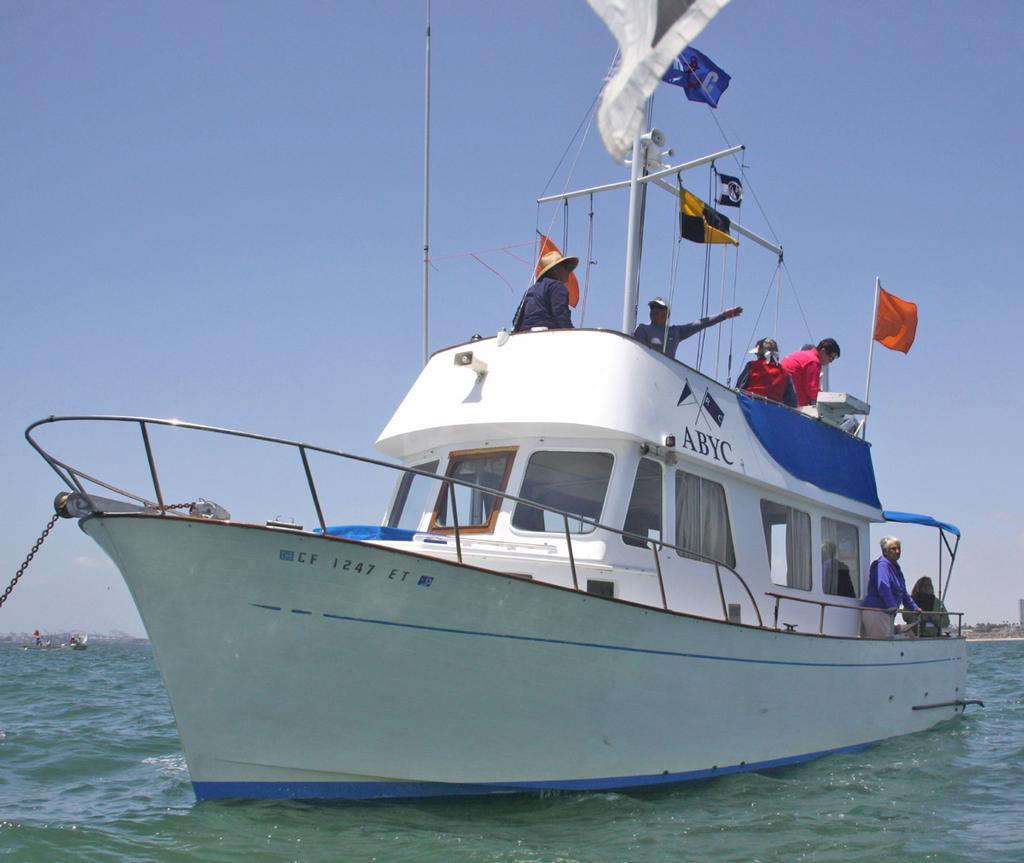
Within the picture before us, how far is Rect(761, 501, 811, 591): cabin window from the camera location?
9.41 metres

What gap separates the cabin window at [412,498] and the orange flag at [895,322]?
22.7 ft

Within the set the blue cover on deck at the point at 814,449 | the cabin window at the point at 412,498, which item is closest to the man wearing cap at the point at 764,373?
the blue cover on deck at the point at 814,449

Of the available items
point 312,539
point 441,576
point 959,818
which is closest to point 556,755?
point 441,576

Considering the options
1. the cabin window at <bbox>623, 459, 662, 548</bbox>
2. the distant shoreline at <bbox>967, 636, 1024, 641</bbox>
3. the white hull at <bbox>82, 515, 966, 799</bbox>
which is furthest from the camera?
the distant shoreline at <bbox>967, 636, 1024, 641</bbox>

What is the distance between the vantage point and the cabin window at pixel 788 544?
9414mm

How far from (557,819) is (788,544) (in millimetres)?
4320

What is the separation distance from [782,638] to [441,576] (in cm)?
348

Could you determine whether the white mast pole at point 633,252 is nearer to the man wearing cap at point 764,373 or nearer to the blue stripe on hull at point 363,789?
the man wearing cap at point 764,373

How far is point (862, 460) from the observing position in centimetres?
1137

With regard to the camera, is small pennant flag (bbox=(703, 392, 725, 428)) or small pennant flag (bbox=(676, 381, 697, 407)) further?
small pennant flag (bbox=(703, 392, 725, 428))

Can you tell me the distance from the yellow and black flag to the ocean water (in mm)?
5147

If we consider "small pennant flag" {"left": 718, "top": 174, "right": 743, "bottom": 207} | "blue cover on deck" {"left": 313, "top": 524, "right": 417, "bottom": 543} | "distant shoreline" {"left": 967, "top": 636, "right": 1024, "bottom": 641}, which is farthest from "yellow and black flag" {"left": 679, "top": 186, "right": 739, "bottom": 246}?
"distant shoreline" {"left": 967, "top": 636, "right": 1024, "bottom": 641}

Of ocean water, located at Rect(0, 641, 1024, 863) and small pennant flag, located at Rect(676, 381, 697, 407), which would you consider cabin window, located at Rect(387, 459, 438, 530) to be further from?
ocean water, located at Rect(0, 641, 1024, 863)

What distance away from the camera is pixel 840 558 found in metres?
10.8
